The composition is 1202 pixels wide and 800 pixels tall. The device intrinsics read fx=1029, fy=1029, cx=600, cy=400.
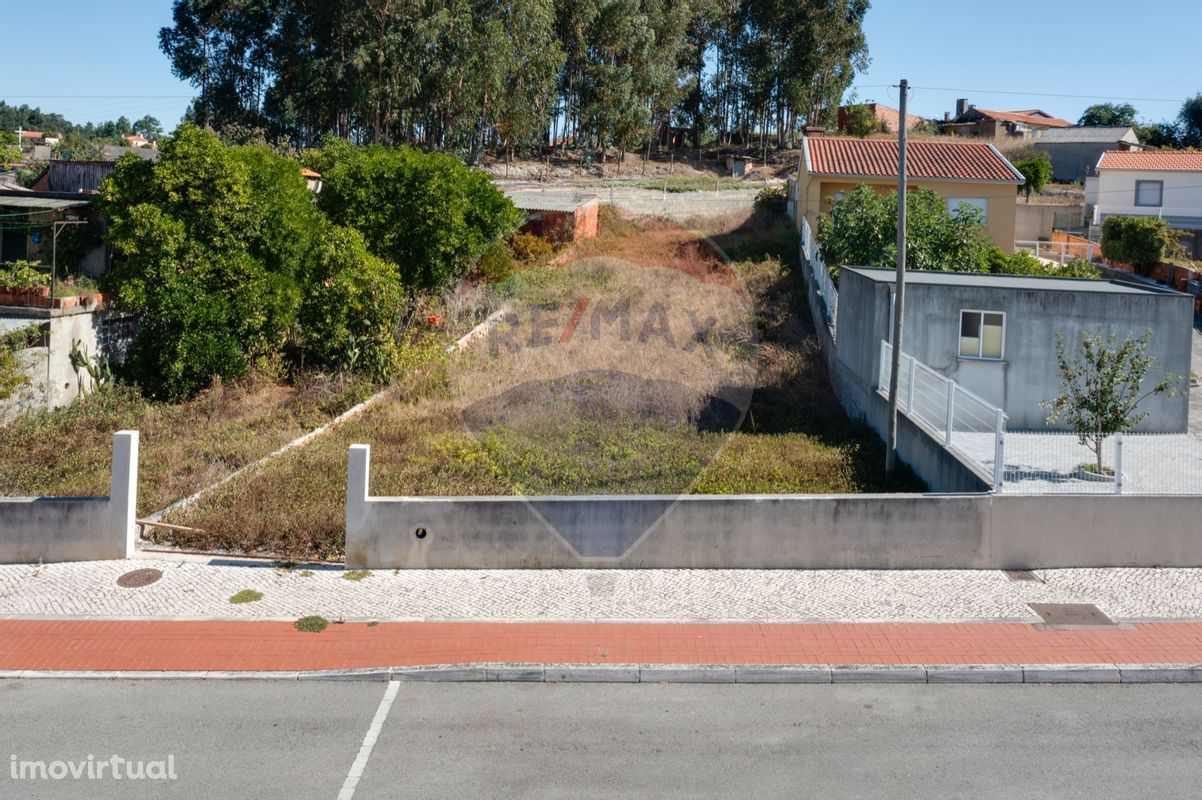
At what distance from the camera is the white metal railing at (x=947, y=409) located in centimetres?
1327

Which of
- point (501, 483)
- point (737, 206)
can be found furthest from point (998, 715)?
point (737, 206)

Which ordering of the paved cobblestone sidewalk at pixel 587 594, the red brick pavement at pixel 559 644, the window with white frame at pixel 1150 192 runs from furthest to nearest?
the window with white frame at pixel 1150 192, the paved cobblestone sidewalk at pixel 587 594, the red brick pavement at pixel 559 644

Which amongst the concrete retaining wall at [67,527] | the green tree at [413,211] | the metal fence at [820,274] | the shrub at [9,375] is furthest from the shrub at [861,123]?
the concrete retaining wall at [67,527]

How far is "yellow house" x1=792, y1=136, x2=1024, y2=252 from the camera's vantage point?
31.7 metres

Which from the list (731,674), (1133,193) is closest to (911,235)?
(731,674)

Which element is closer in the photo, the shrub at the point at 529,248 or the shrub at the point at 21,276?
the shrub at the point at 21,276

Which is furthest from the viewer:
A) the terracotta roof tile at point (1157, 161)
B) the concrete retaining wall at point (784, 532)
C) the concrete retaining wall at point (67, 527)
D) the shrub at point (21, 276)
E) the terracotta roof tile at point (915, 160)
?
the terracotta roof tile at point (1157, 161)

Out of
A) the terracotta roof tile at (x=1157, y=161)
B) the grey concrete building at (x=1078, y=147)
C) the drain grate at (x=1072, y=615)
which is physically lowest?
the drain grate at (x=1072, y=615)

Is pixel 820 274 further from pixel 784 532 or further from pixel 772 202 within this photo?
pixel 772 202

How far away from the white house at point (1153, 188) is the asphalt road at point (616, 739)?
43.1 metres

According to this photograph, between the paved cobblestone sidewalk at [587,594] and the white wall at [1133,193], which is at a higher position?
the white wall at [1133,193]

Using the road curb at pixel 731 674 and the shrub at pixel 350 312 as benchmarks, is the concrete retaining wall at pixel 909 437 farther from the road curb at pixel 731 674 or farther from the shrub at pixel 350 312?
the shrub at pixel 350 312

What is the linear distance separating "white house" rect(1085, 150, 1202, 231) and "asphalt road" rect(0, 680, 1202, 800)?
4311cm

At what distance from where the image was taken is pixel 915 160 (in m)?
33.0
